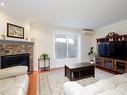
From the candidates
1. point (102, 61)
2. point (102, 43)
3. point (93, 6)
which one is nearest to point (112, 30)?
point (102, 43)

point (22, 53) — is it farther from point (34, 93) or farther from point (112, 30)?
point (112, 30)

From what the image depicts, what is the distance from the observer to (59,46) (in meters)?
4.83

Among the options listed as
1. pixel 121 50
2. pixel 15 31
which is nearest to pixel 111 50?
pixel 121 50

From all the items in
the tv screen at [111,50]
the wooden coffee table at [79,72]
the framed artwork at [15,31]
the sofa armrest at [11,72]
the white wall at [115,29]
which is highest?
the white wall at [115,29]

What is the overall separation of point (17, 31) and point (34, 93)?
2435 mm

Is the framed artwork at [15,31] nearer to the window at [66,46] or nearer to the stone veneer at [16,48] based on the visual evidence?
the stone veneer at [16,48]

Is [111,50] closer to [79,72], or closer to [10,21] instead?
[79,72]

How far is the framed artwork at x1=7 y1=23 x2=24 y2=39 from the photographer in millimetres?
2989

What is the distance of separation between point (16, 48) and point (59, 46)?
2292 millimetres

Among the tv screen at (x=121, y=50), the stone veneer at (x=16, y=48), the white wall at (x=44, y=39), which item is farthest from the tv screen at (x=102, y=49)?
the stone veneer at (x=16, y=48)

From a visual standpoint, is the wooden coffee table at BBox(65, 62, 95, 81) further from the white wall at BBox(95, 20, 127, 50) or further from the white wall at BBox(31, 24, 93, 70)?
the white wall at BBox(95, 20, 127, 50)

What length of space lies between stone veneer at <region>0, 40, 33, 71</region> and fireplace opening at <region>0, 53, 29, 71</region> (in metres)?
0.13

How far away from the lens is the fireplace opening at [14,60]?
9.17 ft

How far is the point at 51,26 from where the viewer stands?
4414mm
